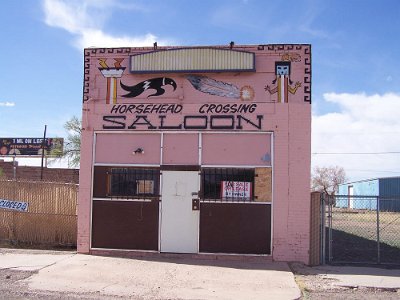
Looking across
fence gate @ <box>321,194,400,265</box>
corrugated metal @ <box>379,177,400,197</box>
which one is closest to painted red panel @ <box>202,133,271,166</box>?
fence gate @ <box>321,194,400,265</box>

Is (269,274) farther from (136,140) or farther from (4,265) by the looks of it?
(4,265)

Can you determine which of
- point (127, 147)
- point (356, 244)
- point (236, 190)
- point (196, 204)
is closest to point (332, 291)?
point (236, 190)

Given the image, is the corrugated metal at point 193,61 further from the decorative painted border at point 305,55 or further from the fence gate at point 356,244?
the fence gate at point 356,244

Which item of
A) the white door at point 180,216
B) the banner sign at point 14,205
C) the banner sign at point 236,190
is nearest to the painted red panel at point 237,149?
the banner sign at point 236,190

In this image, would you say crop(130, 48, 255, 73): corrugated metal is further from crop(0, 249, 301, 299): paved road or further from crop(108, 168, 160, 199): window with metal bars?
crop(0, 249, 301, 299): paved road

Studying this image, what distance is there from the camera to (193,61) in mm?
12273

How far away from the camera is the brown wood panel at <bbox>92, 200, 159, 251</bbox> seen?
12.2 m

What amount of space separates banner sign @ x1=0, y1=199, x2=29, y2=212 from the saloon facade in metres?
2.09

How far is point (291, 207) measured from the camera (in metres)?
11.8

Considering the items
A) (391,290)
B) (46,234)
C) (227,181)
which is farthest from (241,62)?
(46,234)

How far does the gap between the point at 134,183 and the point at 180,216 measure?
1.44 m

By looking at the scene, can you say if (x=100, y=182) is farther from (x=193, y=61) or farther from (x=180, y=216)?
(x=193, y=61)

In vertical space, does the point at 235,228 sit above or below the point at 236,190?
below

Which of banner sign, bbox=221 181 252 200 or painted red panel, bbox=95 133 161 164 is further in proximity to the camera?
painted red panel, bbox=95 133 161 164
